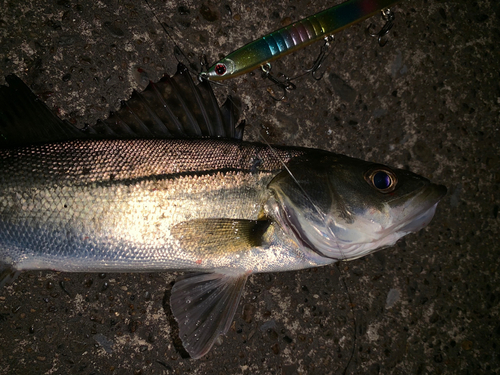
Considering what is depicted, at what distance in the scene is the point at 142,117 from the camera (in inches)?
67.7

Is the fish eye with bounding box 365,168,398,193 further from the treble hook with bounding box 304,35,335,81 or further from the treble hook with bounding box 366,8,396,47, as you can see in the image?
the treble hook with bounding box 366,8,396,47

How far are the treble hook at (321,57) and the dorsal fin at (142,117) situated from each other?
671mm

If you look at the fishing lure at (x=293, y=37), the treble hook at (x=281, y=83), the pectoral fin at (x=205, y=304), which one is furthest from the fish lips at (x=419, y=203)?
the fishing lure at (x=293, y=37)

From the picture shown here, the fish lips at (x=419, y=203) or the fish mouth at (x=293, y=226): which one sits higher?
the fish mouth at (x=293, y=226)

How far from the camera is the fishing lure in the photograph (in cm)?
192

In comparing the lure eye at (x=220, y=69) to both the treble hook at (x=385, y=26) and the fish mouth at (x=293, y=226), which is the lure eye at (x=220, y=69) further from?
the treble hook at (x=385, y=26)

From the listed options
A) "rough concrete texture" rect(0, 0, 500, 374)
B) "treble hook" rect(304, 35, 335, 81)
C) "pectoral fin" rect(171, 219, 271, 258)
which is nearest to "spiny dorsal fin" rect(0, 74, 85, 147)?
"rough concrete texture" rect(0, 0, 500, 374)

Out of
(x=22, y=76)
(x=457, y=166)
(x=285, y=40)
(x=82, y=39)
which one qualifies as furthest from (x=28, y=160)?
(x=457, y=166)

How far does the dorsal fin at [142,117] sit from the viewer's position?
65.3 inches

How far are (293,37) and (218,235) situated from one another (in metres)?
1.30

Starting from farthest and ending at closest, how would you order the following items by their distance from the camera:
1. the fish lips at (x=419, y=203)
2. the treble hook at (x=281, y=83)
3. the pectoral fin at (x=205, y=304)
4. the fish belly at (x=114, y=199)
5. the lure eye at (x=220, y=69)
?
1. the treble hook at (x=281, y=83)
2. the lure eye at (x=220, y=69)
3. the pectoral fin at (x=205, y=304)
4. the fish lips at (x=419, y=203)
5. the fish belly at (x=114, y=199)

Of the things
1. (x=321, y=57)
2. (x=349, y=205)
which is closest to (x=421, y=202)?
(x=349, y=205)

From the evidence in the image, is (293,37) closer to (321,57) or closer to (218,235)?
(321,57)

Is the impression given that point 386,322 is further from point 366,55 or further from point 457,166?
point 366,55
